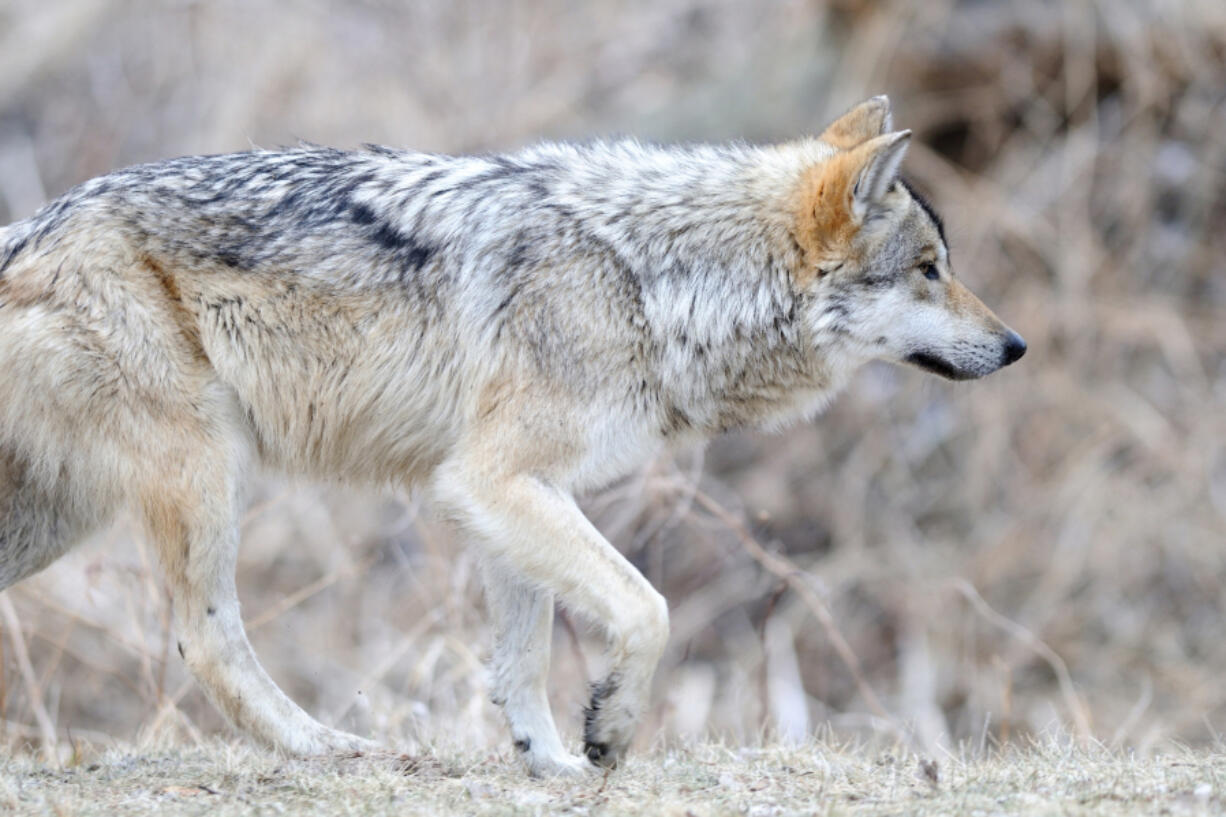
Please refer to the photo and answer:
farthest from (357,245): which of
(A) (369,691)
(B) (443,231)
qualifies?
(A) (369,691)

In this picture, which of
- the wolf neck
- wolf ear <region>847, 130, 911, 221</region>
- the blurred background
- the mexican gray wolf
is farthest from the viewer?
the blurred background

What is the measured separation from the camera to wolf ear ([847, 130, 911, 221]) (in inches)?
176

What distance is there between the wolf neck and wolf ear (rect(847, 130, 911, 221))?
277 mm

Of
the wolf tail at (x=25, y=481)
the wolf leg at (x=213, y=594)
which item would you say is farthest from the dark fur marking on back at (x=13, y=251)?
the wolf leg at (x=213, y=594)

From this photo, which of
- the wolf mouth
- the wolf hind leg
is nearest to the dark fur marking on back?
the wolf hind leg

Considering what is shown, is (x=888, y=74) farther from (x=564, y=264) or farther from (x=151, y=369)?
(x=151, y=369)

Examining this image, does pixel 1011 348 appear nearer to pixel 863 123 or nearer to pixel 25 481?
pixel 863 123

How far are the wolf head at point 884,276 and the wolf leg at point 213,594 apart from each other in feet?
6.84

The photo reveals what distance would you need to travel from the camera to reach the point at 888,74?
11.2 meters

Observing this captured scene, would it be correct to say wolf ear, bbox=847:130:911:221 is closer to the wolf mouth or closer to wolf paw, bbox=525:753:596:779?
the wolf mouth

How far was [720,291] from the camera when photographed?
15.4 feet

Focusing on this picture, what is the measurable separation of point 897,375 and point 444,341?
715cm

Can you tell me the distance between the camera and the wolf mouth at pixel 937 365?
486 centimetres

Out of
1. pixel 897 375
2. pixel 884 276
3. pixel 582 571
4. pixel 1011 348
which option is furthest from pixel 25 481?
pixel 897 375
